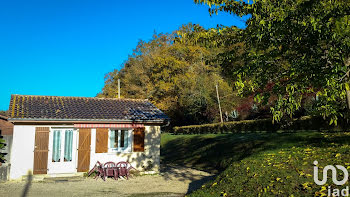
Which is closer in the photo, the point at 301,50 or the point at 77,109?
the point at 301,50

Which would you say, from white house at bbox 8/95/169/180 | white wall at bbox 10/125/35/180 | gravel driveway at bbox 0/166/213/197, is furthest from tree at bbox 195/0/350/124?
white wall at bbox 10/125/35/180

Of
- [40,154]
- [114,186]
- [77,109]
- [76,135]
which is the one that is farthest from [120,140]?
[40,154]

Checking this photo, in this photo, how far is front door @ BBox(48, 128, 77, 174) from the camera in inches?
497

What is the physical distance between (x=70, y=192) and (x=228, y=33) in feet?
24.9

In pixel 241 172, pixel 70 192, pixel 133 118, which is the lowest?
pixel 70 192

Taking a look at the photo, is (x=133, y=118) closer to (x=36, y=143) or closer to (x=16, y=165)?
(x=36, y=143)

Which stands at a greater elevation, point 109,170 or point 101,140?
point 101,140

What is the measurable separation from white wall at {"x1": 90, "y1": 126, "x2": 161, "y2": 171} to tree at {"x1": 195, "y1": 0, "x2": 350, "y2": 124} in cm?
821

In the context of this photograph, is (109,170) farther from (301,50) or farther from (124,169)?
(301,50)

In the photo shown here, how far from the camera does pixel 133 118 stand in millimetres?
13797

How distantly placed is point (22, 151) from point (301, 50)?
37.9 ft

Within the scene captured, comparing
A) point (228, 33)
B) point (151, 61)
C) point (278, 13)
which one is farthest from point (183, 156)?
point (151, 61)

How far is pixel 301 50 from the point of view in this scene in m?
7.24

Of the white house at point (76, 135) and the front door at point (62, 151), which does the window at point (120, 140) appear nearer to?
the white house at point (76, 135)
